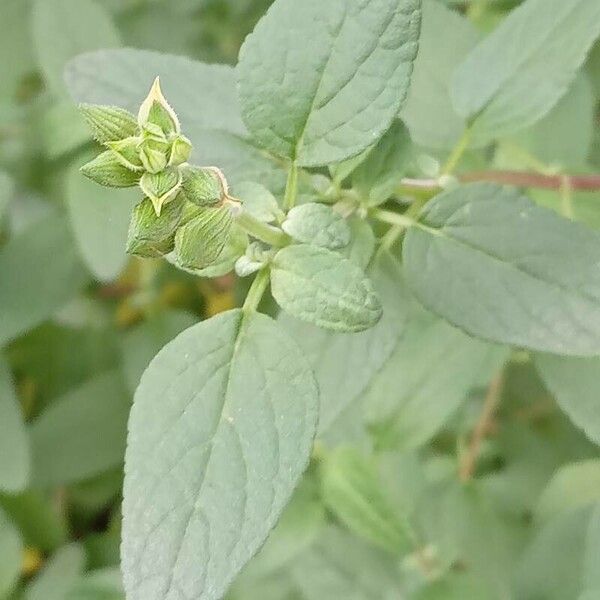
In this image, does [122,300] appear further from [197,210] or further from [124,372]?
[197,210]

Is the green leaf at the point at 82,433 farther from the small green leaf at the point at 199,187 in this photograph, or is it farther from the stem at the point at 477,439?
the small green leaf at the point at 199,187

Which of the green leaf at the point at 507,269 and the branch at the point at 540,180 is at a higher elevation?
the green leaf at the point at 507,269

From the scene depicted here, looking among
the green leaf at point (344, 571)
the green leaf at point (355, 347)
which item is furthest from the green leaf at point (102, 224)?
the green leaf at point (344, 571)

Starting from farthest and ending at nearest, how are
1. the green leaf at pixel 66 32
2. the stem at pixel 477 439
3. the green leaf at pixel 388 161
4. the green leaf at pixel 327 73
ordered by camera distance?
the stem at pixel 477 439 → the green leaf at pixel 66 32 → the green leaf at pixel 388 161 → the green leaf at pixel 327 73

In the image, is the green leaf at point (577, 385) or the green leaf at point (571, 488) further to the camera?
the green leaf at point (571, 488)

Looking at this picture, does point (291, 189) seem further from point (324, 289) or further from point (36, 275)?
point (36, 275)

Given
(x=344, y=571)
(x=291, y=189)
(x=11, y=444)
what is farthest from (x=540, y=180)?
(x=11, y=444)

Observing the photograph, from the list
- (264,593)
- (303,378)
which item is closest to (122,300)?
(264,593)
